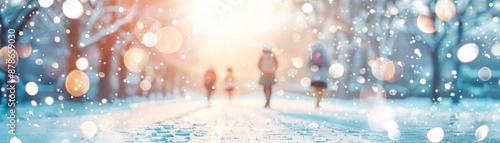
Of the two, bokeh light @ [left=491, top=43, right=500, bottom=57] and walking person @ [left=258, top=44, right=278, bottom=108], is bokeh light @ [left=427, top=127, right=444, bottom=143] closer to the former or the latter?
walking person @ [left=258, top=44, right=278, bottom=108]

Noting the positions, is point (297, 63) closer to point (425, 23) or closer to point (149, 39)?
point (149, 39)

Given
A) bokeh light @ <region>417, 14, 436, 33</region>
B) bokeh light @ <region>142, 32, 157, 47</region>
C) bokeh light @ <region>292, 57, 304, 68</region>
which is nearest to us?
bokeh light @ <region>417, 14, 436, 33</region>

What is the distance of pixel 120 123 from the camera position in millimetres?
11805

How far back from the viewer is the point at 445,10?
23.2 m

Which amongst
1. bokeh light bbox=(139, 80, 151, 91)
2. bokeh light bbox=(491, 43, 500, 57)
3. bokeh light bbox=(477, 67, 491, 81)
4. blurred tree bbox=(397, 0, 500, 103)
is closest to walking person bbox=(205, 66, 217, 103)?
blurred tree bbox=(397, 0, 500, 103)

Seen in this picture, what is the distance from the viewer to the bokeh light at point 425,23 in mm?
23719

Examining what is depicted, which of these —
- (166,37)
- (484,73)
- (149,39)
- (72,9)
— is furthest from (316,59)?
(484,73)

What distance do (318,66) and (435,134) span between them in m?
5.41

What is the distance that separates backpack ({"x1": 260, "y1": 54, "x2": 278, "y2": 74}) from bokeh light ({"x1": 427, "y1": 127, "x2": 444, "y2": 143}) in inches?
214

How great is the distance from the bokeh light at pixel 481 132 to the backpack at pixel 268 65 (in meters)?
5.60

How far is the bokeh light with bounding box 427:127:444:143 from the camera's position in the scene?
30.8 ft

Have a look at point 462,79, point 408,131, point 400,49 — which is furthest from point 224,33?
point 408,131

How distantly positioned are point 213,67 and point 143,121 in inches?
376

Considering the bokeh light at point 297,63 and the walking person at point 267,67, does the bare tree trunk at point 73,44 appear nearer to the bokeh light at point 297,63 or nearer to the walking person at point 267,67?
the walking person at point 267,67
